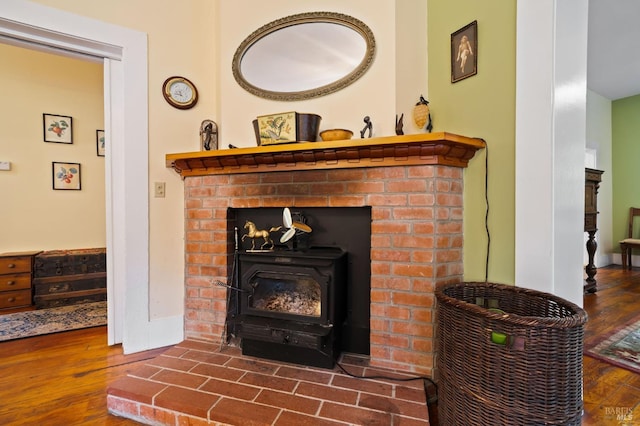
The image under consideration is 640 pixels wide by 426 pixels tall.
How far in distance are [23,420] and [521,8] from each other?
287 cm

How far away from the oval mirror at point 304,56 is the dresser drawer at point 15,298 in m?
2.89

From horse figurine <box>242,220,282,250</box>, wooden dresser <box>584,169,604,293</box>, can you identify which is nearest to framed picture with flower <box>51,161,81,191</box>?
horse figurine <box>242,220,282,250</box>

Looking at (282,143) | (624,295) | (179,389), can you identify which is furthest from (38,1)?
(624,295)

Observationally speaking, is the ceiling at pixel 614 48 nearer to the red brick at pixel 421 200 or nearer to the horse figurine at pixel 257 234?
the red brick at pixel 421 200

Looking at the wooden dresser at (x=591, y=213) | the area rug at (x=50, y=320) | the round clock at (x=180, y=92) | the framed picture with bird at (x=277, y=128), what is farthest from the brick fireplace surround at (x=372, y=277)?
the wooden dresser at (x=591, y=213)

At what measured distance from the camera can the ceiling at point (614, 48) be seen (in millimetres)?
2527

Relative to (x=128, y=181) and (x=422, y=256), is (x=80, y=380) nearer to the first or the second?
(x=128, y=181)

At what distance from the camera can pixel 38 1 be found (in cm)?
176

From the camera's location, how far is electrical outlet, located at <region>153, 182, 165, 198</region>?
2.05 m

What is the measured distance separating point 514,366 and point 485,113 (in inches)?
44.2

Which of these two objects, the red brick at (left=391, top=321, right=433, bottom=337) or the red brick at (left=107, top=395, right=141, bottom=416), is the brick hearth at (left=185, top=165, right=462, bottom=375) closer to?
the red brick at (left=391, top=321, right=433, bottom=337)

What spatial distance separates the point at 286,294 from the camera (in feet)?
5.71

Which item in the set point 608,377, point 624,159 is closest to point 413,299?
point 608,377

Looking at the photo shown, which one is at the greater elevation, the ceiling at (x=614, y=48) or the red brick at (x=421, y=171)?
the ceiling at (x=614, y=48)
